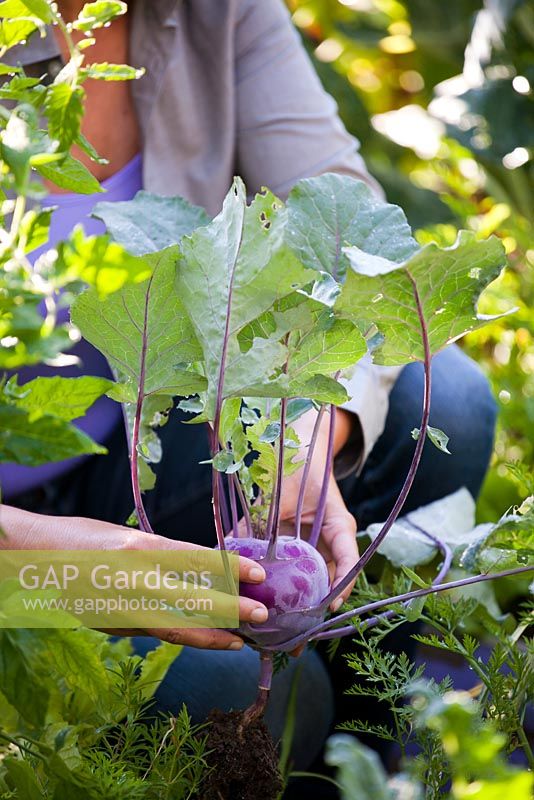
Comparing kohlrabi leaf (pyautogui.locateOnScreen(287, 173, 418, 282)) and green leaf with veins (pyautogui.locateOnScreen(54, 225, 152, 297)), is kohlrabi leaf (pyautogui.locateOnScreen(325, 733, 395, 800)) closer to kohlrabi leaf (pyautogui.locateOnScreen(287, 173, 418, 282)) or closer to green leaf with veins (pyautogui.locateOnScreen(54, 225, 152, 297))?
green leaf with veins (pyautogui.locateOnScreen(54, 225, 152, 297))

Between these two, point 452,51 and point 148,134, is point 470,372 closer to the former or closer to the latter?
point 148,134

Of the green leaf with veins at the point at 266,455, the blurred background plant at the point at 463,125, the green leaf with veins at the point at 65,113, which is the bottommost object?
the blurred background plant at the point at 463,125

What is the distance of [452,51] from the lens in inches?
91.5

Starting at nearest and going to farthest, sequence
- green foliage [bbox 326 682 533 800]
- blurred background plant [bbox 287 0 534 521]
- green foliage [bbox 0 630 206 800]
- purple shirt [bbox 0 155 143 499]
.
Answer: green foliage [bbox 326 682 533 800] → green foliage [bbox 0 630 206 800] → purple shirt [bbox 0 155 143 499] → blurred background plant [bbox 287 0 534 521]

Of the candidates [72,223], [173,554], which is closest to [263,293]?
[173,554]

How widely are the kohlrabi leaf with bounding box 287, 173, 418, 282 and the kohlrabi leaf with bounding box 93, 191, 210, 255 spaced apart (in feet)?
0.31

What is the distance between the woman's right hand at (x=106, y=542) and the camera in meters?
0.55

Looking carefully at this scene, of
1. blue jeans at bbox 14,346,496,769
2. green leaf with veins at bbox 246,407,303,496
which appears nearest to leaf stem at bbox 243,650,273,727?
green leaf with veins at bbox 246,407,303,496

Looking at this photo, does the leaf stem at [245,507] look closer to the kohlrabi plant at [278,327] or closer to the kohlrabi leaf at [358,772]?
the kohlrabi plant at [278,327]

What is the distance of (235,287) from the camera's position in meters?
0.51

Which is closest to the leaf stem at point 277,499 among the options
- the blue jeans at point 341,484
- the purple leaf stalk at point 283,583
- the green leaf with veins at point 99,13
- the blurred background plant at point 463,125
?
the purple leaf stalk at point 283,583

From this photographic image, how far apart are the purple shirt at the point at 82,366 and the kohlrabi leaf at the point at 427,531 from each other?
36 cm

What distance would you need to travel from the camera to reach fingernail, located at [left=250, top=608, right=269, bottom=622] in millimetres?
Answer: 540

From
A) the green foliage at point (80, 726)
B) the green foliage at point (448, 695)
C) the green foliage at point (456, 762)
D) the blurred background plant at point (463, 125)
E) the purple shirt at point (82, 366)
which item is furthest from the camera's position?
the blurred background plant at point (463, 125)
